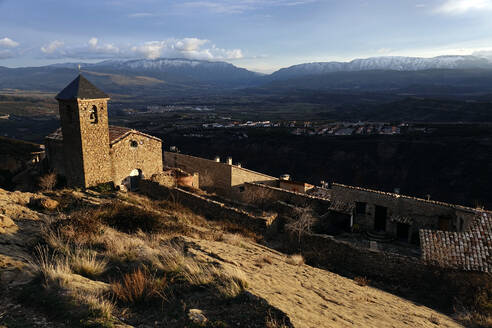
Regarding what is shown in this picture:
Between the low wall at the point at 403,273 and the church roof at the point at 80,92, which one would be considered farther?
the church roof at the point at 80,92

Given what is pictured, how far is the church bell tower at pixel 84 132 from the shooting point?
694 inches

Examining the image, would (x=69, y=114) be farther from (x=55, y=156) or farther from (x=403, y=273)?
(x=403, y=273)

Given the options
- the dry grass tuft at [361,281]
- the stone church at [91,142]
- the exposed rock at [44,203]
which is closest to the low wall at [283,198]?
the dry grass tuft at [361,281]

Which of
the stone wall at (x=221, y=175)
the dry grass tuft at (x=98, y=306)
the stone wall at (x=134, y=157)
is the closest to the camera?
the dry grass tuft at (x=98, y=306)

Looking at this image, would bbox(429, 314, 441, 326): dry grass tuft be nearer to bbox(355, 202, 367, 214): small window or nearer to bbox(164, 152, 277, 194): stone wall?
bbox(355, 202, 367, 214): small window

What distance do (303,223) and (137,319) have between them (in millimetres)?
9226

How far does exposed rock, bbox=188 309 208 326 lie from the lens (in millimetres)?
4102

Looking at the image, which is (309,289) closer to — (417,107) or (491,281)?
(491,281)

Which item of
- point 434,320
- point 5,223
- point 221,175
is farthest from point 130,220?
point 221,175

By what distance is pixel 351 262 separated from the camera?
1024 centimetres

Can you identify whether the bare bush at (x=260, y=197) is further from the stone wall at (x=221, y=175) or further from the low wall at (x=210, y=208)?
the stone wall at (x=221, y=175)

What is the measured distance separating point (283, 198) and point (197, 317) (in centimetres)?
1277

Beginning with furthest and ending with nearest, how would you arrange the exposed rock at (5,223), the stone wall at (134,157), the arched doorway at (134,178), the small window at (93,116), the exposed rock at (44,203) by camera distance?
the arched doorway at (134,178) < the stone wall at (134,157) < the small window at (93,116) < the exposed rock at (44,203) < the exposed rock at (5,223)

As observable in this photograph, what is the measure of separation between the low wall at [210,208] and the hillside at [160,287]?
10.9 feet
